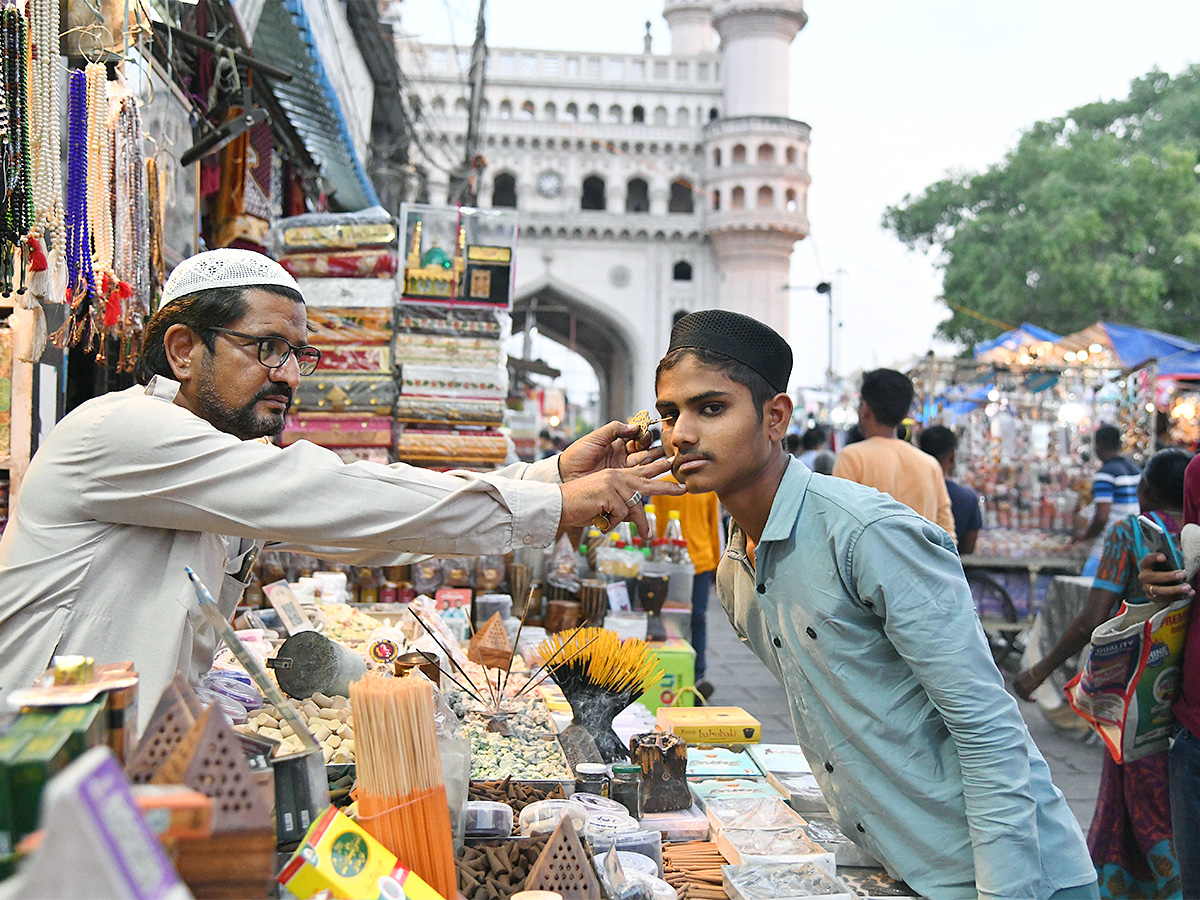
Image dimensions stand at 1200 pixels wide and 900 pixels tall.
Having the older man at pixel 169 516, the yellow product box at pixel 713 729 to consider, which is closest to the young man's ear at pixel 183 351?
the older man at pixel 169 516

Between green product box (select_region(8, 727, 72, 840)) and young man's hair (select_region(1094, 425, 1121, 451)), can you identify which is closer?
green product box (select_region(8, 727, 72, 840))

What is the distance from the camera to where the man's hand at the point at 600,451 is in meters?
2.08

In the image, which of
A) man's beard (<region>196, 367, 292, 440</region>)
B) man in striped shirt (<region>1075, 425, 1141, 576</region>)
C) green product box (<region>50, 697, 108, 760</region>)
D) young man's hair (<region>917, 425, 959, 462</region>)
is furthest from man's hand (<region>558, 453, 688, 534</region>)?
man in striped shirt (<region>1075, 425, 1141, 576</region>)

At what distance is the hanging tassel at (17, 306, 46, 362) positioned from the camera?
269cm

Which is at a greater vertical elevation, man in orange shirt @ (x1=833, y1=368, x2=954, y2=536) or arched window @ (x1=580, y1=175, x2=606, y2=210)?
arched window @ (x1=580, y1=175, x2=606, y2=210)

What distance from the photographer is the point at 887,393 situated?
459 centimetres

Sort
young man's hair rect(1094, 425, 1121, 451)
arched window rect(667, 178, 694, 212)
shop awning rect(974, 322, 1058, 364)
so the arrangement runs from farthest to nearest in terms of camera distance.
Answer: arched window rect(667, 178, 694, 212) < shop awning rect(974, 322, 1058, 364) < young man's hair rect(1094, 425, 1121, 451)

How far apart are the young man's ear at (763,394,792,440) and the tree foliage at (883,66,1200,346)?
20.1 meters

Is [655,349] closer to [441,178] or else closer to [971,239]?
[441,178]

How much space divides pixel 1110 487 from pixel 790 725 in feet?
11.4

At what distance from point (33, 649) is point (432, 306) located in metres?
3.70

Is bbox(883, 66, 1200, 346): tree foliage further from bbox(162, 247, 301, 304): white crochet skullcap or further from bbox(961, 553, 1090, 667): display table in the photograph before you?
bbox(162, 247, 301, 304): white crochet skullcap

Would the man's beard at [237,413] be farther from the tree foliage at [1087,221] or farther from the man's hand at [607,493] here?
the tree foliage at [1087,221]

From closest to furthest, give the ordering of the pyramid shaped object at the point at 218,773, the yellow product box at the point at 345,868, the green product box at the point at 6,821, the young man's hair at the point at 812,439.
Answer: the green product box at the point at 6,821, the pyramid shaped object at the point at 218,773, the yellow product box at the point at 345,868, the young man's hair at the point at 812,439
